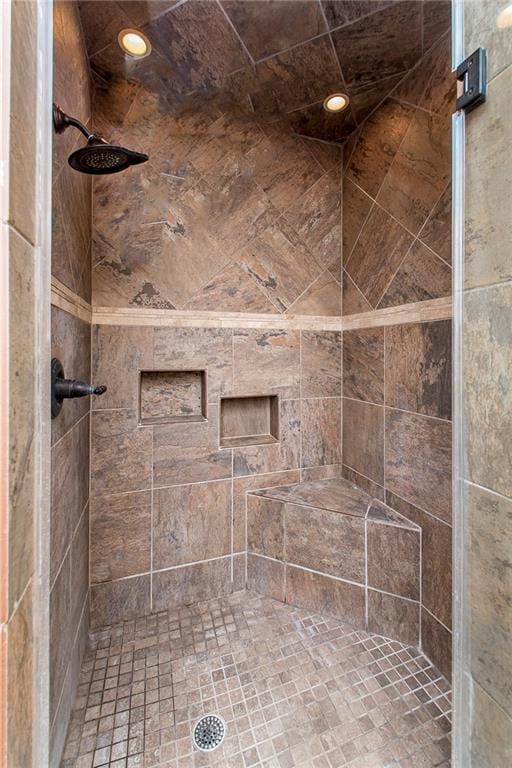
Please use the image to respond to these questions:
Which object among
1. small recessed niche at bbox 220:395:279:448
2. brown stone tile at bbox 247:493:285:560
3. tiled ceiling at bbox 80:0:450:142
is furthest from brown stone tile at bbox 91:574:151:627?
tiled ceiling at bbox 80:0:450:142

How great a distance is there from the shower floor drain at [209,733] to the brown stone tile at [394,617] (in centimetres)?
76

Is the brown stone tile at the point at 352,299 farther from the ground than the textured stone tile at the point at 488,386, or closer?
farther from the ground

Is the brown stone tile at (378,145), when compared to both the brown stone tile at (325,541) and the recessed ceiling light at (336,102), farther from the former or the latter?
the brown stone tile at (325,541)

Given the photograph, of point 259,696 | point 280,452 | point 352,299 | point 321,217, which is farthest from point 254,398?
point 259,696

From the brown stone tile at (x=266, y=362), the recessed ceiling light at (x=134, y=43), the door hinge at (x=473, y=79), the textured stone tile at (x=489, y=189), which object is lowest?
the brown stone tile at (x=266, y=362)

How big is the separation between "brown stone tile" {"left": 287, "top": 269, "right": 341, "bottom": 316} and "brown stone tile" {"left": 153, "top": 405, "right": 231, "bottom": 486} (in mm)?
772

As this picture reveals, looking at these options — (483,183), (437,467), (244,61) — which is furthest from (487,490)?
(244,61)

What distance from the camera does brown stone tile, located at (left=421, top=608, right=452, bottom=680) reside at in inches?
49.1

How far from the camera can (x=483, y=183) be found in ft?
2.06

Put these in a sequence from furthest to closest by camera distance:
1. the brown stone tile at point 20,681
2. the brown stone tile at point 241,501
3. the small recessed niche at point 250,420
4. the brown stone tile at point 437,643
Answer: the small recessed niche at point 250,420, the brown stone tile at point 241,501, the brown stone tile at point 437,643, the brown stone tile at point 20,681

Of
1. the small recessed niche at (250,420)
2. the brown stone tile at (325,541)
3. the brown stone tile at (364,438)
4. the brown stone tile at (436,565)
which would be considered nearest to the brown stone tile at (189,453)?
the small recessed niche at (250,420)

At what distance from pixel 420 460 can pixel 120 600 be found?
156 cm

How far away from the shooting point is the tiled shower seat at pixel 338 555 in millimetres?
1436

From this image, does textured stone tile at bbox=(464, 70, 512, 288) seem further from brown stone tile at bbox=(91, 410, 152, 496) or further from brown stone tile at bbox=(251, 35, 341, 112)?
brown stone tile at bbox=(91, 410, 152, 496)
